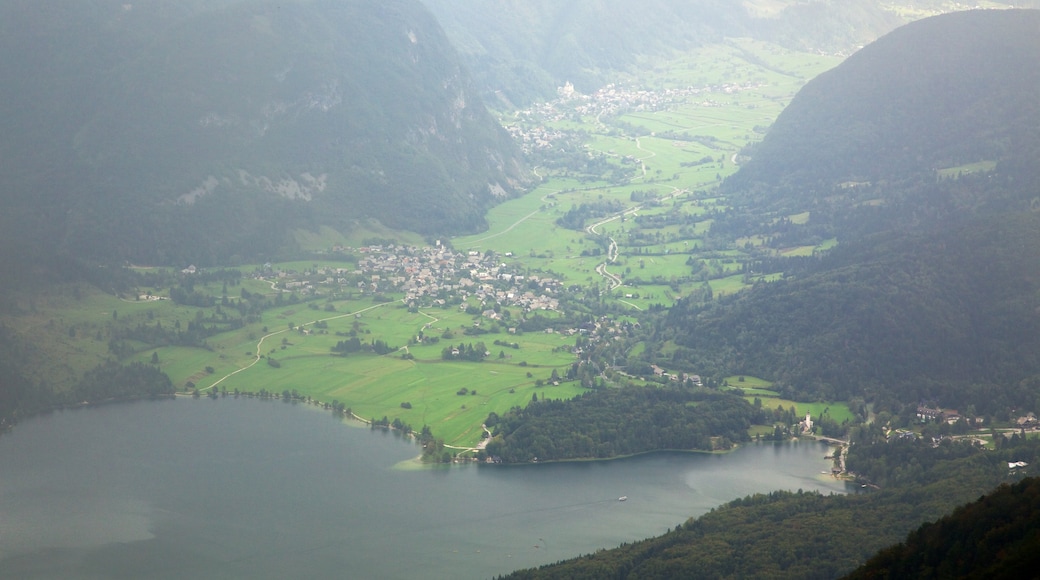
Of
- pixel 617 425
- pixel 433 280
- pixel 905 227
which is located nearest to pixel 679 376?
pixel 617 425

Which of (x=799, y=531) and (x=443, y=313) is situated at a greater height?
(x=443, y=313)

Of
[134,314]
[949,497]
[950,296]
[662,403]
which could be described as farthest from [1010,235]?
[134,314]

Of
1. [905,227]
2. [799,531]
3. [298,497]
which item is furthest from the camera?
[905,227]

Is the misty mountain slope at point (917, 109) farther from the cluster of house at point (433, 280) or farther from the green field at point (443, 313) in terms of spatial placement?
the cluster of house at point (433, 280)

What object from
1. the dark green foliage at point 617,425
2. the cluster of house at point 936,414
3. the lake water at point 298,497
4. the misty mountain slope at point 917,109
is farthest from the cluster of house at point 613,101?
the lake water at point 298,497

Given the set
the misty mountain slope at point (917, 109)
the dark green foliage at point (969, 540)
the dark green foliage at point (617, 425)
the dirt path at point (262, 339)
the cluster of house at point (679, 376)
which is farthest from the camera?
the misty mountain slope at point (917, 109)

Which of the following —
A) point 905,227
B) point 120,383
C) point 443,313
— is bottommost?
point 120,383

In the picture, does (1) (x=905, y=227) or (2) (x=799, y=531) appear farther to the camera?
(1) (x=905, y=227)

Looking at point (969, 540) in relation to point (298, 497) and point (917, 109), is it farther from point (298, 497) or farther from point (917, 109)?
A: point (917, 109)
